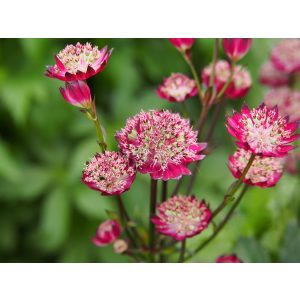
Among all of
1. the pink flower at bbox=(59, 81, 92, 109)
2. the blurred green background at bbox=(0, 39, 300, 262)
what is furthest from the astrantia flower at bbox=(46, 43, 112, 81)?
the blurred green background at bbox=(0, 39, 300, 262)

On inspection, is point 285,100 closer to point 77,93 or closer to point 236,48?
point 236,48

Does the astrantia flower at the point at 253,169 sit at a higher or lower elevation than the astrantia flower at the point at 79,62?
lower

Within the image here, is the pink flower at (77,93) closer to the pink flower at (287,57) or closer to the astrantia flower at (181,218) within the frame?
the astrantia flower at (181,218)

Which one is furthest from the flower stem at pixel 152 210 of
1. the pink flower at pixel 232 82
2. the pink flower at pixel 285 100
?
the pink flower at pixel 285 100

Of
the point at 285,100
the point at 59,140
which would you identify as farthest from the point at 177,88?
the point at 59,140

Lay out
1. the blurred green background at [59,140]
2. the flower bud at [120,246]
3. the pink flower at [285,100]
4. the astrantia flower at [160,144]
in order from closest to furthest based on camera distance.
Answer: the astrantia flower at [160,144] → the flower bud at [120,246] → the pink flower at [285,100] → the blurred green background at [59,140]

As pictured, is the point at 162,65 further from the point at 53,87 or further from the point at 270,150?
the point at 270,150
